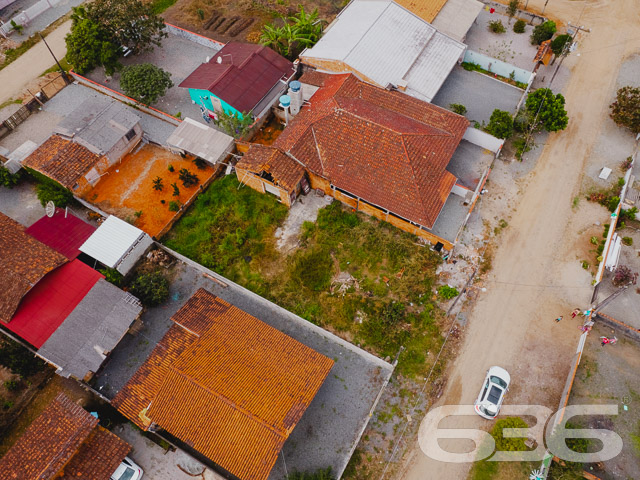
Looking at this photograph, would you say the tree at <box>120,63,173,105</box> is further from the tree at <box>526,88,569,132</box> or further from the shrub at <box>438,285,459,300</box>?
the tree at <box>526,88,569,132</box>

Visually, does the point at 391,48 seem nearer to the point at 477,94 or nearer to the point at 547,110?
the point at 477,94

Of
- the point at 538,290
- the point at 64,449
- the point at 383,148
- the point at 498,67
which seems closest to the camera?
the point at 64,449

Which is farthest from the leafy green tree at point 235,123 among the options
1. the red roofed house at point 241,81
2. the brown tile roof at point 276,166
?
the brown tile roof at point 276,166

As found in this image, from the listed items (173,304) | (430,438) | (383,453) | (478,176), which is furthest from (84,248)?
(478,176)

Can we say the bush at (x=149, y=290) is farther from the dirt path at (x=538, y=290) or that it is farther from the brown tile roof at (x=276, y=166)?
the dirt path at (x=538, y=290)

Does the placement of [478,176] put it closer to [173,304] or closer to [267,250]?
[267,250]

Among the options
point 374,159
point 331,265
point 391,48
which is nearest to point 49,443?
point 331,265
